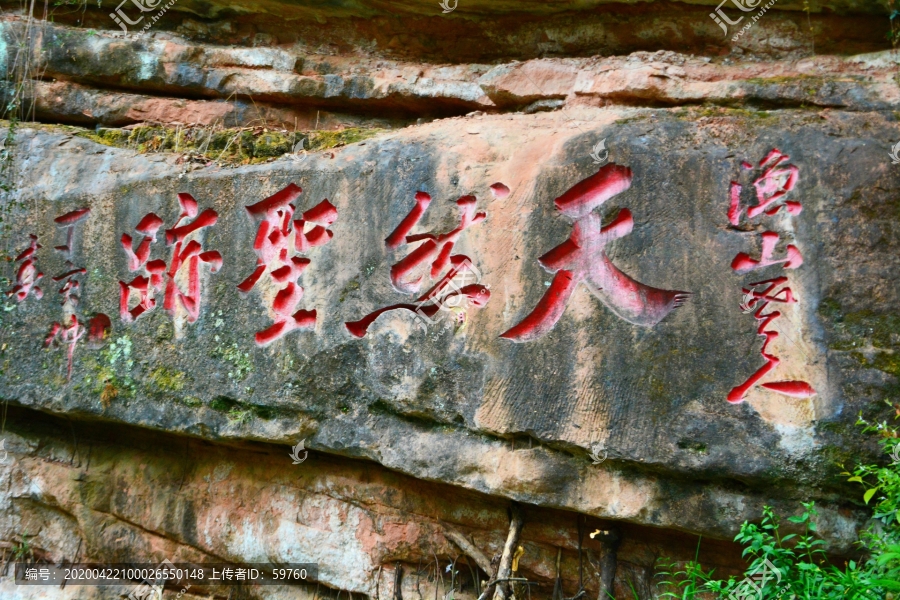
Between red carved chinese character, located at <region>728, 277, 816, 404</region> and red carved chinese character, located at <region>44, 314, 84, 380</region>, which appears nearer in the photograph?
red carved chinese character, located at <region>728, 277, 816, 404</region>

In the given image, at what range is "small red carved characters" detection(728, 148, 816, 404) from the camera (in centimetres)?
309

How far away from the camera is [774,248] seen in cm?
317

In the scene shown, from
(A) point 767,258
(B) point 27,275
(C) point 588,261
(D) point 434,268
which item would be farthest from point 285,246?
(A) point 767,258

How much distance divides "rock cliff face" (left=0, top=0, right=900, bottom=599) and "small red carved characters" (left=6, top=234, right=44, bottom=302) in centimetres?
2

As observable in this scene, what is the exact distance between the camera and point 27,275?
457cm

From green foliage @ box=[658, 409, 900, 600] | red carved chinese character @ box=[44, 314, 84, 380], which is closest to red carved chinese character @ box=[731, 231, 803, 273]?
green foliage @ box=[658, 409, 900, 600]

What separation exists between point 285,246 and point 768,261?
7.75ft

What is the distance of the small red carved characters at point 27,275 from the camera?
453cm

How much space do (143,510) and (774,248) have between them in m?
3.86

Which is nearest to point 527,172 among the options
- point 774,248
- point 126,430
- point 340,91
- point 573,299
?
point 573,299

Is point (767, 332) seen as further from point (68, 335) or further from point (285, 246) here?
point (68, 335)

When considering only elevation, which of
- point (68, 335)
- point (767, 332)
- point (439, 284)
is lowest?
point (68, 335)

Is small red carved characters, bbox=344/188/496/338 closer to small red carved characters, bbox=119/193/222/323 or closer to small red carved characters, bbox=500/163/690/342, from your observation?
small red carved characters, bbox=500/163/690/342

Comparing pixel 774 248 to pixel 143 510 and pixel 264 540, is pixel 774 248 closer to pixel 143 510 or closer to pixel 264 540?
pixel 264 540
